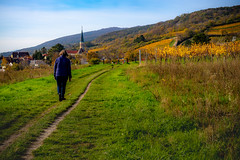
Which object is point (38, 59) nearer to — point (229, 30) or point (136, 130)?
point (229, 30)

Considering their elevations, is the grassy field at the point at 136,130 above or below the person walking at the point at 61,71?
below

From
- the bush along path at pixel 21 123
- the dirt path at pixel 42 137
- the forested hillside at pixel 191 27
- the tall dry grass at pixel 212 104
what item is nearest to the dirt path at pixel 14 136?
the bush along path at pixel 21 123

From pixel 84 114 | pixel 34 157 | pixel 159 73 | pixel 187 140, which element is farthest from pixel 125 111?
pixel 159 73

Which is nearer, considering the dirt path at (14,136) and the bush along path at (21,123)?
the bush along path at (21,123)

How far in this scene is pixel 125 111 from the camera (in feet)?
21.5

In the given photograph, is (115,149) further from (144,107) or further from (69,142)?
(144,107)

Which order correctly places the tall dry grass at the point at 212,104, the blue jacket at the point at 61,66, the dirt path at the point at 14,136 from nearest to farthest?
the dirt path at the point at 14,136, the tall dry grass at the point at 212,104, the blue jacket at the point at 61,66

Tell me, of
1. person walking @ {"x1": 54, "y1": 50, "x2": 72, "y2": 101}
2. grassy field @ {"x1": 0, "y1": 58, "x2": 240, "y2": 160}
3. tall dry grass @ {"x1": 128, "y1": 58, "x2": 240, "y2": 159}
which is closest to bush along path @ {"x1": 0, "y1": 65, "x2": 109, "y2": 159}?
grassy field @ {"x1": 0, "y1": 58, "x2": 240, "y2": 160}

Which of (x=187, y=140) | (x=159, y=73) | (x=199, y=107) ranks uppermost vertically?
(x=159, y=73)

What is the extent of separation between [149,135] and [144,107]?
2.34 metres

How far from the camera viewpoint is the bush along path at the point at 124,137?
3646 millimetres

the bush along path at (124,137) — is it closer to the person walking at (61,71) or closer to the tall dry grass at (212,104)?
the tall dry grass at (212,104)

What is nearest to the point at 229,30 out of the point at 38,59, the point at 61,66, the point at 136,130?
the point at 61,66

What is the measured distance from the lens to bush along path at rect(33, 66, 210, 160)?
3646 mm
